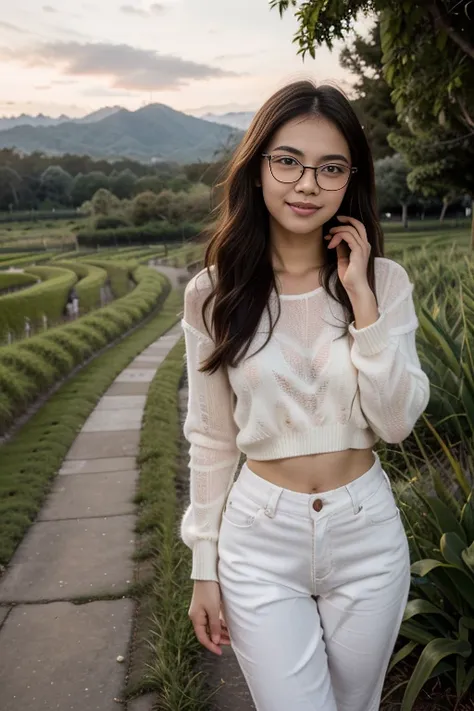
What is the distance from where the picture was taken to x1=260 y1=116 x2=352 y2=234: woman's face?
5.03 ft

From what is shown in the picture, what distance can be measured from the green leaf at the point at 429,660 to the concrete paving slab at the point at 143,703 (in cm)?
86

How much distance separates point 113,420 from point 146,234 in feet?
23.3

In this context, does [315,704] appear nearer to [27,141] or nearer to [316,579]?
[316,579]

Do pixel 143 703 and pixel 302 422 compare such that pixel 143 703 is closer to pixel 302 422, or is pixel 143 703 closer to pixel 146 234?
pixel 302 422

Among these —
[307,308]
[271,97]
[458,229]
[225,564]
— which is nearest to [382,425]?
[307,308]

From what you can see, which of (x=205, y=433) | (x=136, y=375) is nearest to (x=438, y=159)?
(x=136, y=375)

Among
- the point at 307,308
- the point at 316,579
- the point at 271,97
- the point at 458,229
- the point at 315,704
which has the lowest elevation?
the point at 458,229

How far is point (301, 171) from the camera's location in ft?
5.04

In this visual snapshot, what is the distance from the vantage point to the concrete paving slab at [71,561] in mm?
3209

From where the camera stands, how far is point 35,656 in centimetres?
274

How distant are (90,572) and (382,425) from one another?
2257 mm

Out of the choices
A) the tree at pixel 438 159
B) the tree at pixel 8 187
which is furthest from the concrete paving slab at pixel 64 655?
the tree at pixel 438 159

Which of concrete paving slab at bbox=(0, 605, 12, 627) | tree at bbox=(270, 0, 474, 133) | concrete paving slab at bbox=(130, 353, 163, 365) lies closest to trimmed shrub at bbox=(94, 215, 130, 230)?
concrete paving slab at bbox=(130, 353, 163, 365)

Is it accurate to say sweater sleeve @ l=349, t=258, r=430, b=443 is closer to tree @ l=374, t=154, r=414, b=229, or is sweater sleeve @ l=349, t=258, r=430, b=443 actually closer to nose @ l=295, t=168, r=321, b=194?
nose @ l=295, t=168, r=321, b=194
